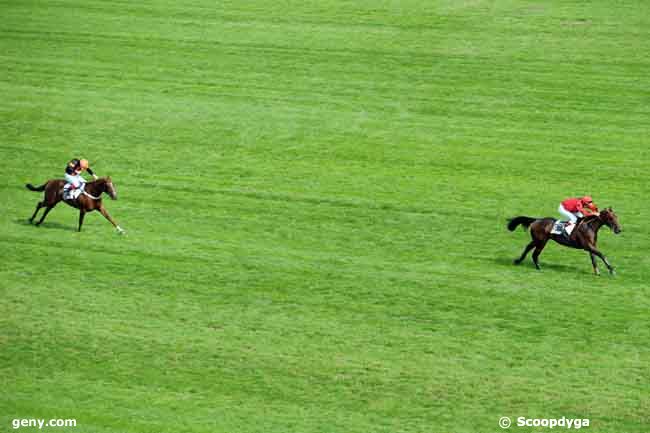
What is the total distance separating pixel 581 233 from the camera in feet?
69.5

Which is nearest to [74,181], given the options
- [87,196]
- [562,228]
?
[87,196]

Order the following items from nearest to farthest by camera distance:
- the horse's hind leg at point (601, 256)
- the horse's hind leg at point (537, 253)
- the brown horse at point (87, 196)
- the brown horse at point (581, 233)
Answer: the brown horse at point (581, 233), the horse's hind leg at point (601, 256), the horse's hind leg at point (537, 253), the brown horse at point (87, 196)

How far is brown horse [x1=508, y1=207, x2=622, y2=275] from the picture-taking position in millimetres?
20875

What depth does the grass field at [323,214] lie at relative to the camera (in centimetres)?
1695

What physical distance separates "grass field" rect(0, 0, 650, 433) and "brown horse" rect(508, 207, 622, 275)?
1.71 ft

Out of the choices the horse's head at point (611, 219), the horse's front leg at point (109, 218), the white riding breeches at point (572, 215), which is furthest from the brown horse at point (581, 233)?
the horse's front leg at point (109, 218)

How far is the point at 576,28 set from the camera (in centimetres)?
3844

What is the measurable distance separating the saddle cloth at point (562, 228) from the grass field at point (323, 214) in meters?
0.99

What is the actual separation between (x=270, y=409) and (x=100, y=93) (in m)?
21.0

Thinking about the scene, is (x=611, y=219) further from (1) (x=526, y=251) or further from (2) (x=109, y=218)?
(2) (x=109, y=218)

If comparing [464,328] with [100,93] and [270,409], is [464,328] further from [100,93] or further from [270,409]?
[100,93]

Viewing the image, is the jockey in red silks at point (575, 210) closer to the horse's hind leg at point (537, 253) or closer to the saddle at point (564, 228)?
the saddle at point (564, 228)

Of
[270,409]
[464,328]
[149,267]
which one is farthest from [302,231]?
[270,409]

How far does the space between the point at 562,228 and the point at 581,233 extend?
1.39ft
